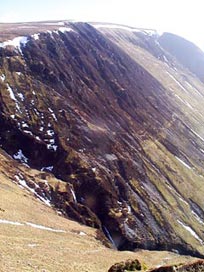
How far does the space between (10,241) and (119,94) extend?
323ft

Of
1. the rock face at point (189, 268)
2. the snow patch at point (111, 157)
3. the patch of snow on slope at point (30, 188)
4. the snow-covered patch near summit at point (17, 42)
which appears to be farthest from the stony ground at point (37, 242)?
the snow-covered patch near summit at point (17, 42)

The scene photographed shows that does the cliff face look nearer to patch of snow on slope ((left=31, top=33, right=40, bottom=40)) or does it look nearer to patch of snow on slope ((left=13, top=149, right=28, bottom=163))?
patch of snow on slope ((left=31, top=33, right=40, bottom=40))

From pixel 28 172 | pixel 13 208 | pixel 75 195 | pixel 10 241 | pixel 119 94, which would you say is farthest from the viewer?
pixel 119 94

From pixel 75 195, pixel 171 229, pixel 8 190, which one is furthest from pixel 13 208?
pixel 171 229

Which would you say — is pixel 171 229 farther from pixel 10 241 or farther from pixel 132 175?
pixel 10 241

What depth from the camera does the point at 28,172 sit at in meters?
67.2

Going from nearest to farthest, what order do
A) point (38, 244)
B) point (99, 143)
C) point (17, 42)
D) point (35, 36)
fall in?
point (38, 244) < point (99, 143) < point (17, 42) < point (35, 36)

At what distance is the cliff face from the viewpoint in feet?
243

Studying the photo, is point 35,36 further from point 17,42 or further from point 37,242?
point 37,242

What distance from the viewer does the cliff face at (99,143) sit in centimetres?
7394

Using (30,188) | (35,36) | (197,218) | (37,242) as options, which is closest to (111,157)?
(197,218)

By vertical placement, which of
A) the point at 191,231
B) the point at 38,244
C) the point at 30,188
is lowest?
the point at 191,231

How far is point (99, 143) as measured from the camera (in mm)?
91312

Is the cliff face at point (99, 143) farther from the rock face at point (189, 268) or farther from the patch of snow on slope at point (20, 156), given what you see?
the rock face at point (189, 268)
